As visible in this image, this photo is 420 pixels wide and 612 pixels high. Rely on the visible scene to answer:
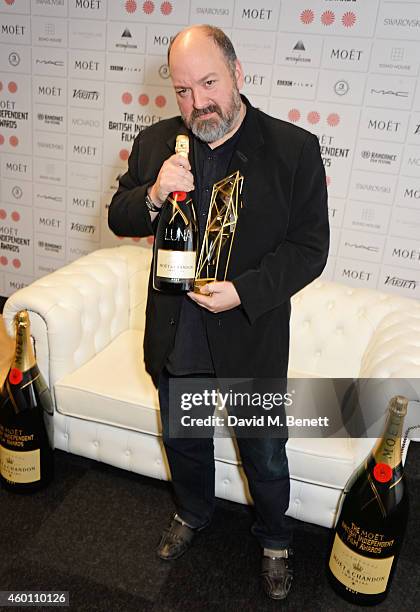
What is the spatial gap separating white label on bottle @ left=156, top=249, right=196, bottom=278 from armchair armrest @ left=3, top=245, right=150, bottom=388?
2.74ft

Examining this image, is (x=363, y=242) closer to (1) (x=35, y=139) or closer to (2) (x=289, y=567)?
(2) (x=289, y=567)

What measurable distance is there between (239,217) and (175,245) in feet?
0.65

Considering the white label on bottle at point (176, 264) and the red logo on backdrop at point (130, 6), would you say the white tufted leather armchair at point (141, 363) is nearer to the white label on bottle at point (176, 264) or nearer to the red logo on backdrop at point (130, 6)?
the white label on bottle at point (176, 264)

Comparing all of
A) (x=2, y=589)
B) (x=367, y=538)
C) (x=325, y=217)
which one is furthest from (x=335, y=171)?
(x=2, y=589)

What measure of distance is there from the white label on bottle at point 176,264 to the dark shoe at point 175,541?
98cm

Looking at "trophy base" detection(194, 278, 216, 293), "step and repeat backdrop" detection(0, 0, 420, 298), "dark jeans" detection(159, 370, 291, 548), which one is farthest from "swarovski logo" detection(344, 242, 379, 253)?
"trophy base" detection(194, 278, 216, 293)

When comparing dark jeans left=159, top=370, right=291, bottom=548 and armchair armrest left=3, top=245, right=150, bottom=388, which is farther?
armchair armrest left=3, top=245, right=150, bottom=388

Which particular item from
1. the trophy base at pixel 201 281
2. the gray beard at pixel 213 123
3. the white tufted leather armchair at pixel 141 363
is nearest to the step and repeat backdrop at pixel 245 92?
the white tufted leather armchair at pixel 141 363

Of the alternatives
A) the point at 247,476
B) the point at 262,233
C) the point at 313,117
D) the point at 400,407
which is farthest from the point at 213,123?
the point at 313,117

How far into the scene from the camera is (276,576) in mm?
1700

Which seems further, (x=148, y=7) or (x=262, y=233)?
(x=148, y=7)

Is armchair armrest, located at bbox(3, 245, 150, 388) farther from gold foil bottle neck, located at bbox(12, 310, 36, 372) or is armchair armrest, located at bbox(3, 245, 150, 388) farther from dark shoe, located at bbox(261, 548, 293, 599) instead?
dark shoe, located at bbox(261, 548, 293, 599)

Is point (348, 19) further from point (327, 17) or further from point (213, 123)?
point (213, 123)

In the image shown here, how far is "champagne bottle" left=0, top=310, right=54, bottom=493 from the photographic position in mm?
1944
